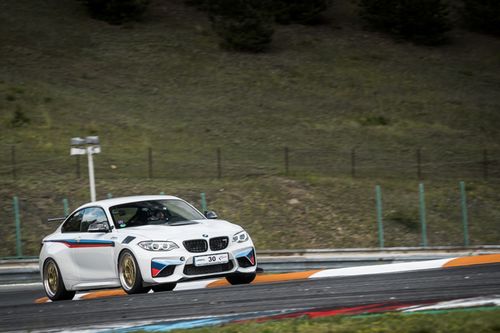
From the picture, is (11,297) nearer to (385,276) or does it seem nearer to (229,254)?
(229,254)

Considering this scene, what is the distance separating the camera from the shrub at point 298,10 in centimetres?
6066

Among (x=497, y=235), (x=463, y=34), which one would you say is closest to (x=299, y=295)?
(x=497, y=235)

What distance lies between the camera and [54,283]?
14.9 meters

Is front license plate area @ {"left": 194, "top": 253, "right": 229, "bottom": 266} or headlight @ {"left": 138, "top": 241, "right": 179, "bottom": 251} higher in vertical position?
headlight @ {"left": 138, "top": 241, "right": 179, "bottom": 251}

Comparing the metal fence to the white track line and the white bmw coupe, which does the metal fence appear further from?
the white track line

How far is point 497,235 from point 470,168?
33.2 ft

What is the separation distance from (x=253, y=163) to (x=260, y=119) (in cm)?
849

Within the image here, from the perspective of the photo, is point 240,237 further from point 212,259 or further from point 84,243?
point 84,243

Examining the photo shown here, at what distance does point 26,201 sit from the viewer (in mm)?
31312

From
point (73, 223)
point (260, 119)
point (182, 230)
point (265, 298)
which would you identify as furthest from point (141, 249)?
point (260, 119)

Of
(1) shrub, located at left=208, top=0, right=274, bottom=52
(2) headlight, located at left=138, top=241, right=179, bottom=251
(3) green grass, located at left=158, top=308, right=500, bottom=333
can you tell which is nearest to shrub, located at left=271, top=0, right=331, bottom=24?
(1) shrub, located at left=208, top=0, right=274, bottom=52

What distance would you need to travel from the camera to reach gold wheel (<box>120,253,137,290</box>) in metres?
13.3

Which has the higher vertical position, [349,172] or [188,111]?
[188,111]

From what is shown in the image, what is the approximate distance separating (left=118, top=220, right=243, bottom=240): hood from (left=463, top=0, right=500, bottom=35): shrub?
51711 mm
